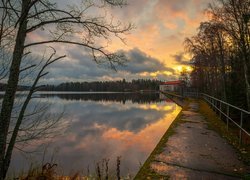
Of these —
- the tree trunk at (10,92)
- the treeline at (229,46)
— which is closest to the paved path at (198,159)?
the tree trunk at (10,92)

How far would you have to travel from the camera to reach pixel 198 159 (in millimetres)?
6215

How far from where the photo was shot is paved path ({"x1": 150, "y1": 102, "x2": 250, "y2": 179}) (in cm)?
519

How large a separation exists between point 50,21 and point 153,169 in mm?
4209

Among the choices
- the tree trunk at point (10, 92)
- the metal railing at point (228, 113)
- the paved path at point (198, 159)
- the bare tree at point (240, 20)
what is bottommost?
the paved path at point (198, 159)

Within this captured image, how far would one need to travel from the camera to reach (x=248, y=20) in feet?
58.4

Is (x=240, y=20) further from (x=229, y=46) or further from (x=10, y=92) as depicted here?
(x=10, y=92)

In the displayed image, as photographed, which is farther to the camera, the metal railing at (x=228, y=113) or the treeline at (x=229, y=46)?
the treeline at (x=229, y=46)

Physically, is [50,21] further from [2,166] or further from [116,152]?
[116,152]

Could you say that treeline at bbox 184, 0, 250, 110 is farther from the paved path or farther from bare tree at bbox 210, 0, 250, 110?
the paved path

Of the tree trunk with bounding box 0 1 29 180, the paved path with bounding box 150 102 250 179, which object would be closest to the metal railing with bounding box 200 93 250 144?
the paved path with bounding box 150 102 250 179

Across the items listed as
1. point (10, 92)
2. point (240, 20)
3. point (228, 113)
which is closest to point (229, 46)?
point (240, 20)

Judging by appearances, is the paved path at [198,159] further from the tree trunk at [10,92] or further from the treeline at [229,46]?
the treeline at [229,46]

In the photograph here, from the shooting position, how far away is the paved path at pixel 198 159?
17.0 feet

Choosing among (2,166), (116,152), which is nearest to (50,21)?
(2,166)
